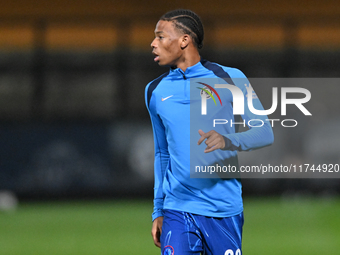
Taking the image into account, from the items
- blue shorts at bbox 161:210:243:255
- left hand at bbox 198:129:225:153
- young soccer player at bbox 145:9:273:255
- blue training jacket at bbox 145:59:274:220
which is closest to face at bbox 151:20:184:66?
young soccer player at bbox 145:9:273:255

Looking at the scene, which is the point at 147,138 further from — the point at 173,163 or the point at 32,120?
the point at 173,163

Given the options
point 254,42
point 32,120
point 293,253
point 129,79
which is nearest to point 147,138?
point 129,79

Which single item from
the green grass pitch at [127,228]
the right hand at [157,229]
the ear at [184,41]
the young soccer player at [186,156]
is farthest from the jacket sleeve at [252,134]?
the green grass pitch at [127,228]

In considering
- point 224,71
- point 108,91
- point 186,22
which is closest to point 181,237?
point 224,71

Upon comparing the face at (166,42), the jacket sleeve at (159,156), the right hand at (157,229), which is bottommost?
the right hand at (157,229)

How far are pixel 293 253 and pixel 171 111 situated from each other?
14.2 feet

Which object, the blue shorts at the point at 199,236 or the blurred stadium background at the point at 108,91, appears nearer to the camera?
the blue shorts at the point at 199,236

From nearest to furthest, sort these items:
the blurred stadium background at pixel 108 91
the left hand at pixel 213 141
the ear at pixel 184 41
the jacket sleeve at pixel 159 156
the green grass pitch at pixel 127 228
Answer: the left hand at pixel 213 141, the ear at pixel 184 41, the jacket sleeve at pixel 159 156, the green grass pitch at pixel 127 228, the blurred stadium background at pixel 108 91

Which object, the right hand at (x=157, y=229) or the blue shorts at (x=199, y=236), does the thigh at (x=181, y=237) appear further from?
the right hand at (x=157, y=229)

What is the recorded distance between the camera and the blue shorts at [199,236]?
2.42 meters

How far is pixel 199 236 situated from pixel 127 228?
5.40m

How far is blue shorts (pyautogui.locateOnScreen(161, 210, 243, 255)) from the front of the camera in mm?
2418

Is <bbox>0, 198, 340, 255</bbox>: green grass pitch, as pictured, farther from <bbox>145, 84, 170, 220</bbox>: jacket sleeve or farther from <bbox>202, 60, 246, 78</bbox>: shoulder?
<bbox>202, 60, 246, 78</bbox>: shoulder

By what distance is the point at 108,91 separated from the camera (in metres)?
9.09
